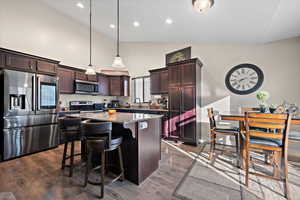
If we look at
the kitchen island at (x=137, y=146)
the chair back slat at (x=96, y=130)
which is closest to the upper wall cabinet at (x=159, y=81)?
the kitchen island at (x=137, y=146)

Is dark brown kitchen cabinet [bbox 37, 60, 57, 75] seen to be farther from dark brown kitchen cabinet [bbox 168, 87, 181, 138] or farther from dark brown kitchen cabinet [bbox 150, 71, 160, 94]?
dark brown kitchen cabinet [bbox 168, 87, 181, 138]

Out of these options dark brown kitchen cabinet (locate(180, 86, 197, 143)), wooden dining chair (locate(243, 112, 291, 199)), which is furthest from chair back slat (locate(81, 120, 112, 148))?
dark brown kitchen cabinet (locate(180, 86, 197, 143))

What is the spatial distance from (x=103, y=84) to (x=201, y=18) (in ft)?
13.2

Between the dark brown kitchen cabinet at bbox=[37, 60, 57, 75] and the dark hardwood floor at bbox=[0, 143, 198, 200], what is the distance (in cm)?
209

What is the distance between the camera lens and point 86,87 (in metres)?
4.70

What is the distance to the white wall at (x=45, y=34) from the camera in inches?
130

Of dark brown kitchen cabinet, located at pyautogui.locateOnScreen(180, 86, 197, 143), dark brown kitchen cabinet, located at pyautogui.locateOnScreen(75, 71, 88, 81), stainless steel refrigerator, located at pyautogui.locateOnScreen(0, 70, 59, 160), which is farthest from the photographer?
dark brown kitchen cabinet, located at pyautogui.locateOnScreen(75, 71, 88, 81)

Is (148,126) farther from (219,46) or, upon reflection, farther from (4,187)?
(219,46)

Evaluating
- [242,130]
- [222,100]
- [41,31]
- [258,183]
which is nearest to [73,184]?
[258,183]

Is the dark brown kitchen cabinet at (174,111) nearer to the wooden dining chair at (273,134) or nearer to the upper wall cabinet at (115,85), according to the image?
the wooden dining chair at (273,134)

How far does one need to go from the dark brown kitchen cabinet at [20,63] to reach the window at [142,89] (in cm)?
341

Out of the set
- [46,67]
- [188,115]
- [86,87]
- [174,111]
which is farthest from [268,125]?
[86,87]

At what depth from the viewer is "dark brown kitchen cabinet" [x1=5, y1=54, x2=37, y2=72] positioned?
2855 millimetres

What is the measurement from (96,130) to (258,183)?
2449 millimetres
